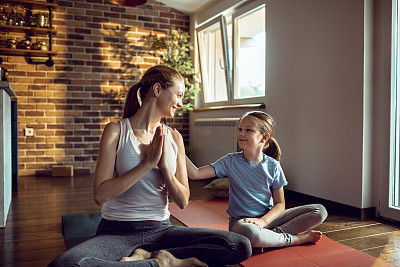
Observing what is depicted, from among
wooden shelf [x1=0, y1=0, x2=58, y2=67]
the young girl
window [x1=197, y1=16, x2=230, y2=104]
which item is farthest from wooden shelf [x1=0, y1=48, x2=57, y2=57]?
the young girl

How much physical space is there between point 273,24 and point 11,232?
2973 mm

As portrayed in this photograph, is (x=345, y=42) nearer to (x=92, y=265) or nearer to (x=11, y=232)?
(x=92, y=265)

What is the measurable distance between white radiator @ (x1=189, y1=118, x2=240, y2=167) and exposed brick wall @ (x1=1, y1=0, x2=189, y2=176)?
3.87ft

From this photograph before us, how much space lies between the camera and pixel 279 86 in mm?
3768

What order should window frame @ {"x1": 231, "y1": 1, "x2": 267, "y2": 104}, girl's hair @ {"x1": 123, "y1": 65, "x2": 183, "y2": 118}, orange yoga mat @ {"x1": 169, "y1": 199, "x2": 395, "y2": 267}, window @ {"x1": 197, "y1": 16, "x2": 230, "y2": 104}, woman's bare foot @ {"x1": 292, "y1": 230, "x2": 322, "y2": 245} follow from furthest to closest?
window @ {"x1": 197, "y1": 16, "x2": 230, "y2": 104} < window frame @ {"x1": 231, "y1": 1, "x2": 267, "y2": 104} < woman's bare foot @ {"x1": 292, "y1": 230, "x2": 322, "y2": 245} < orange yoga mat @ {"x1": 169, "y1": 199, "x2": 395, "y2": 267} < girl's hair @ {"x1": 123, "y1": 65, "x2": 183, "y2": 118}

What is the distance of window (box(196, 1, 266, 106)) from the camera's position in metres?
4.27

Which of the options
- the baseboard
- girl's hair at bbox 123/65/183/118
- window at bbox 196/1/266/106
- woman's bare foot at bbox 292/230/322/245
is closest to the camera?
girl's hair at bbox 123/65/183/118

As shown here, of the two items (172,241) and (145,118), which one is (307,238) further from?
(145,118)

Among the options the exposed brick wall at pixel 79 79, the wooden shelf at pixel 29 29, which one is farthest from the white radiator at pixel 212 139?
the wooden shelf at pixel 29 29

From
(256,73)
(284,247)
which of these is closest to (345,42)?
(256,73)

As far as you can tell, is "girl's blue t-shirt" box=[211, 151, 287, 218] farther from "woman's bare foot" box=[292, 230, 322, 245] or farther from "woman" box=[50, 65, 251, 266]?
"woman" box=[50, 65, 251, 266]

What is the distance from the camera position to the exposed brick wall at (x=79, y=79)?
497 cm

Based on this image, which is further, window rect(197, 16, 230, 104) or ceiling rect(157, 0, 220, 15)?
ceiling rect(157, 0, 220, 15)

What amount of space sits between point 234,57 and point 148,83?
3.23 metres
